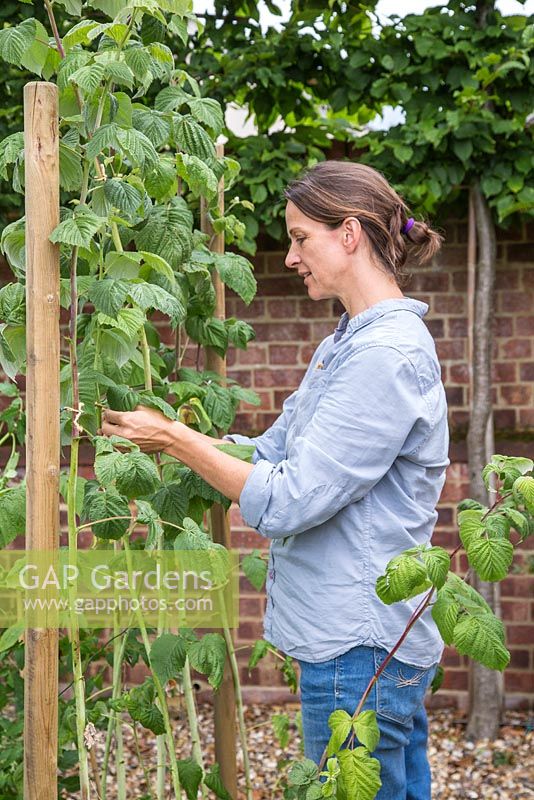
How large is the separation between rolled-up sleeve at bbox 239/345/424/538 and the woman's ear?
0.21 meters

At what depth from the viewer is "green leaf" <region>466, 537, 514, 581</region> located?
4.44 ft

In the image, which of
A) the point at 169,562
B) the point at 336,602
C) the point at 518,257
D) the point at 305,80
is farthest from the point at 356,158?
the point at 336,602

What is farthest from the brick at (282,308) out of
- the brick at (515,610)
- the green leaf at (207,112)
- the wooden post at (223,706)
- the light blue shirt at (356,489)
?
the light blue shirt at (356,489)

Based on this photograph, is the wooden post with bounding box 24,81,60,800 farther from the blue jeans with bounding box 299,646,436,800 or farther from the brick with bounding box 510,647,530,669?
the brick with bounding box 510,647,530,669

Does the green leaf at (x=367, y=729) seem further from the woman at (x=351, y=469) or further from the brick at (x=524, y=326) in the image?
the brick at (x=524, y=326)

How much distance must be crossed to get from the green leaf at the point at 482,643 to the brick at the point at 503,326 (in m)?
1.99

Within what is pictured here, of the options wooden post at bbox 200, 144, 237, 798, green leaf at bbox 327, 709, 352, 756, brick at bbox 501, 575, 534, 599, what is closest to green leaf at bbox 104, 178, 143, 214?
wooden post at bbox 200, 144, 237, 798

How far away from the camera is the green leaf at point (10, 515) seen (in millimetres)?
1669

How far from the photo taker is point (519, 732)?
316cm

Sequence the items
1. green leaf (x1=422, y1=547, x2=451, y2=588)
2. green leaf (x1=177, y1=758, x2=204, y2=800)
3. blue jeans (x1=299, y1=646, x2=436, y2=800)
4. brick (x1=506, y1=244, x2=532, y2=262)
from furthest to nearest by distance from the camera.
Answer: brick (x1=506, y1=244, x2=532, y2=262), green leaf (x1=177, y1=758, x2=204, y2=800), blue jeans (x1=299, y1=646, x2=436, y2=800), green leaf (x1=422, y1=547, x2=451, y2=588)

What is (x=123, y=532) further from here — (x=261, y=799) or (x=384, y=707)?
(x=261, y=799)

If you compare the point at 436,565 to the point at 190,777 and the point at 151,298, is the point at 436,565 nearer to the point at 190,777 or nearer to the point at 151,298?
the point at 151,298

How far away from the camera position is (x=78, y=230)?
144 centimetres

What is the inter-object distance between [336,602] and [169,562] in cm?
47
